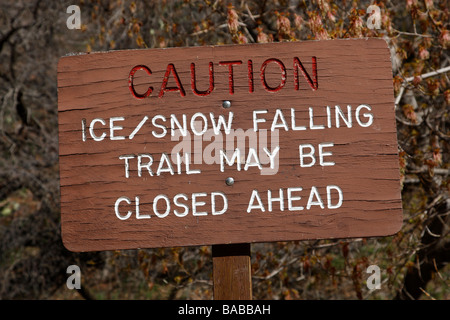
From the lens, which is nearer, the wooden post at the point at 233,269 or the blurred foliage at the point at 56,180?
the wooden post at the point at 233,269

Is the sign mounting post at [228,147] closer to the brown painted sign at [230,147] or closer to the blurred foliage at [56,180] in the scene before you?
the brown painted sign at [230,147]

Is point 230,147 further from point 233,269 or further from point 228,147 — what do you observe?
point 233,269

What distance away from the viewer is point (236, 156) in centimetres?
200

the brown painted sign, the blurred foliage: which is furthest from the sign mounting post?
the blurred foliage

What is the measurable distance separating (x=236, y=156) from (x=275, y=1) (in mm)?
2885

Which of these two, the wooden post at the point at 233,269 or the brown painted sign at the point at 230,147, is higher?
the brown painted sign at the point at 230,147

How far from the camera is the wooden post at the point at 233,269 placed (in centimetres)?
204

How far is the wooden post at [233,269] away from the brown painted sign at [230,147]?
80mm

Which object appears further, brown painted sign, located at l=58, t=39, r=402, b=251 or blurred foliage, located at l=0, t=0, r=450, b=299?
blurred foliage, located at l=0, t=0, r=450, b=299

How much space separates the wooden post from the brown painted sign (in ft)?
0.26

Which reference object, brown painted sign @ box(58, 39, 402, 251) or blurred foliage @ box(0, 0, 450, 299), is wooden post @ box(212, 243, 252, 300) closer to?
brown painted sign @ box(58, 39, 402, 251)

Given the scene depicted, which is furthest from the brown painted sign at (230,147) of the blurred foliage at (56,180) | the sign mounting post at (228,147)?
the blurred foliage at (56,180)

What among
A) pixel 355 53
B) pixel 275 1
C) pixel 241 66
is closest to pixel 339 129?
pixel 355 53

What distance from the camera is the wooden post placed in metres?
2.04
